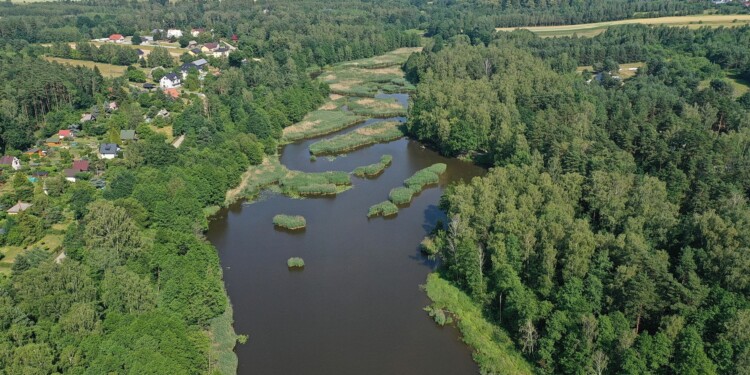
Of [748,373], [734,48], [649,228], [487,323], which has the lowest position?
[487,323]

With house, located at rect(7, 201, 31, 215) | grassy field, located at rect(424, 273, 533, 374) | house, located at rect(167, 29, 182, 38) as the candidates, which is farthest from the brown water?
house, located at rect(167, 29, 182, 38)

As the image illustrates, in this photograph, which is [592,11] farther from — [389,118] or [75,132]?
[75,132]

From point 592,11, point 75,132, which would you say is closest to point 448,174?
point 75,132

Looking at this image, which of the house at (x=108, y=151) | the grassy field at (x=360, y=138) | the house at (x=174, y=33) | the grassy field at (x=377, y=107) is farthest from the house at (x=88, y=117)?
the house at (x=174, y=33)

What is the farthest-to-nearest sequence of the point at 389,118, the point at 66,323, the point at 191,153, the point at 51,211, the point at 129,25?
A: the point at 129,25
the point at 389,118
the point at 191,153
the point at 51,211
the point at 66,323

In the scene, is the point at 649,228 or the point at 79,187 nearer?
the point at 649,228

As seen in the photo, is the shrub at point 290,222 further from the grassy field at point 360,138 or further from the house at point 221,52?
the house at point 221,52
